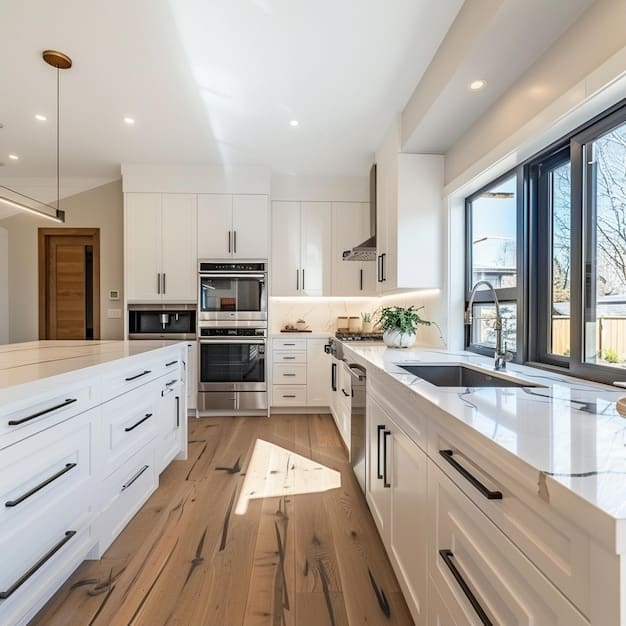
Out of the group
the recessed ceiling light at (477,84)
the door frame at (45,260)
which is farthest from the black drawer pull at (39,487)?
the door frame at (45,260)

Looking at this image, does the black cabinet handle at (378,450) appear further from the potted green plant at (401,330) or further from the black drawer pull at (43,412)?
the black drawer pull at (43,412)

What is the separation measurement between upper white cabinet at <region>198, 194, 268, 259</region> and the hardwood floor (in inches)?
88.8

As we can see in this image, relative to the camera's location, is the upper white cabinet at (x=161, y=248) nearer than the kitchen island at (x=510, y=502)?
No

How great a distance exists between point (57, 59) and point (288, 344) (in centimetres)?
297

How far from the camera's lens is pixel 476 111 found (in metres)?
2.28

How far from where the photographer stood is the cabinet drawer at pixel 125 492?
5.67ft

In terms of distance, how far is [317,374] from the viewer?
4.18 metres

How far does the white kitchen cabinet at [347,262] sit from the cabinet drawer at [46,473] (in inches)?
129

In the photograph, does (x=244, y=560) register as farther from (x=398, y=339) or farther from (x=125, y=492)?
(x=398, y=339)

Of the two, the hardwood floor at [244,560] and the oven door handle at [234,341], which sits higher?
the oven door handle at [234,341]

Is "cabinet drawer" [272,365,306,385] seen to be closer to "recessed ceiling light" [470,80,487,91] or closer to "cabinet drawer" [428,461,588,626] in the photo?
"recessed ceiling light" [470,80,487,91]

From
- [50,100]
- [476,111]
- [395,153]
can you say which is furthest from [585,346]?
[50,100]

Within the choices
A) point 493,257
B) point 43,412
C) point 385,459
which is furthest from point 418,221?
point 43,412

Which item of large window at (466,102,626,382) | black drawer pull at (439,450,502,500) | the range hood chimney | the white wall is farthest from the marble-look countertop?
the white wall
